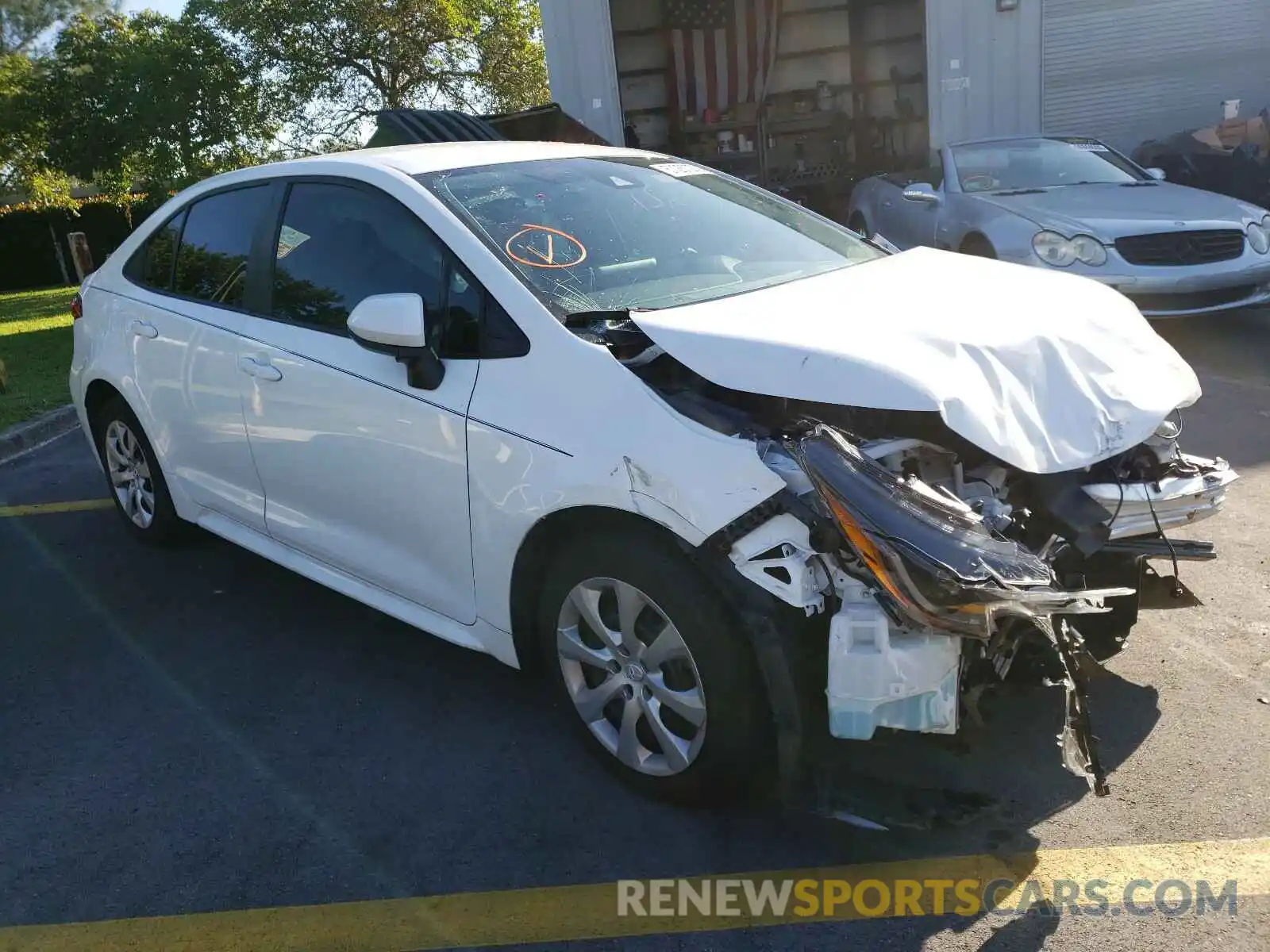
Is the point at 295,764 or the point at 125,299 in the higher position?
the point at 125,299

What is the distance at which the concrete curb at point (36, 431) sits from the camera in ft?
24.3

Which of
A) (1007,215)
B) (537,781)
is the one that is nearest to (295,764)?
(537,781)

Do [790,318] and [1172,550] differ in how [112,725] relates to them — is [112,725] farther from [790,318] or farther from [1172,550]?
[1172,550]

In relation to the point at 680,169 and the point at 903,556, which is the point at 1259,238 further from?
the point at 903,556

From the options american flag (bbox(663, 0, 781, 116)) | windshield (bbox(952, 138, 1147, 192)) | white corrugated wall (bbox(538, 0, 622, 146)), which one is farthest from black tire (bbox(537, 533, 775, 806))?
american flag (bbox(663, 0, 781, 116))

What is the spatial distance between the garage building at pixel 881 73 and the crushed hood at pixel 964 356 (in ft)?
37.9

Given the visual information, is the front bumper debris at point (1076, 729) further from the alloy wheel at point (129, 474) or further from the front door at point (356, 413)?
the alloy wheel at point (129, 474)

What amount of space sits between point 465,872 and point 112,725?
5.20 ft

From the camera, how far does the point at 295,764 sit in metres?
3.35

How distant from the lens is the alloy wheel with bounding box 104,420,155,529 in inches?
196

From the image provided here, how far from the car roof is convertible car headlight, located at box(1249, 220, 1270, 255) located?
4.95 meters

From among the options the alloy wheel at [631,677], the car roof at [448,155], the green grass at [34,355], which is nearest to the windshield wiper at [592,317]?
the alloy wheel at [631,677]

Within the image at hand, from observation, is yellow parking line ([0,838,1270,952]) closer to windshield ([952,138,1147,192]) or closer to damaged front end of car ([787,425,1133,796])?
damaged front end of car ([787,425,1133,796])

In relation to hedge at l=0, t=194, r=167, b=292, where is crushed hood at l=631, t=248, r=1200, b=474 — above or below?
above
